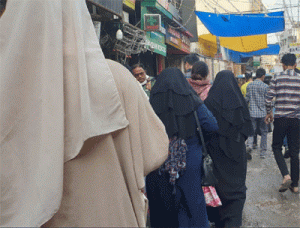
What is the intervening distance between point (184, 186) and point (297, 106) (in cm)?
258

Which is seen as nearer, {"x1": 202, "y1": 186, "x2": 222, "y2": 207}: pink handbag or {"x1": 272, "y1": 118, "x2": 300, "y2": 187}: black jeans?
{"x1": 202, "y1": 186, "x2": 222, "y2": 207}: pink handbag

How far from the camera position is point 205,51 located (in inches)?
757

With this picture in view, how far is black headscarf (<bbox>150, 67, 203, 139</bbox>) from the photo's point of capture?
3.00 meters

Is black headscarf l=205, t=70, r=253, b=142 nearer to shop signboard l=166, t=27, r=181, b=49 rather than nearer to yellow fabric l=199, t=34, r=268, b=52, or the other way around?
shop signboard l=166, t=27, r=181, b=49

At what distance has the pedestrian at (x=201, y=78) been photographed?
392 cm

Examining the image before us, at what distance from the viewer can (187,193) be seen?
3.06 metres

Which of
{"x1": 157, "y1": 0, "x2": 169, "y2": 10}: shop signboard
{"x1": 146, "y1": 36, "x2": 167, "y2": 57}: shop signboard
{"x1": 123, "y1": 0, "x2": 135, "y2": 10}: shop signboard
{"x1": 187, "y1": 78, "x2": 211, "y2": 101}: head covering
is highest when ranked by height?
{"x1": 157, "y1": 0, "x2": 169, "y2": 10}: shop signboard

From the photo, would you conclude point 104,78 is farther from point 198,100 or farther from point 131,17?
point 131,17

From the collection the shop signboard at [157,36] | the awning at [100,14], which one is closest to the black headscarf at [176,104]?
the awning at [100,14]

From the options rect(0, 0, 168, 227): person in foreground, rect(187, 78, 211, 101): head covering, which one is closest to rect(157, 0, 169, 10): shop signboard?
rect(187, 78, 211, 101): head covering

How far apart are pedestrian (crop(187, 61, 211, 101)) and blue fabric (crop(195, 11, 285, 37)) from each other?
21.0 ft

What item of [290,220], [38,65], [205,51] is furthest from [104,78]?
[205,51]

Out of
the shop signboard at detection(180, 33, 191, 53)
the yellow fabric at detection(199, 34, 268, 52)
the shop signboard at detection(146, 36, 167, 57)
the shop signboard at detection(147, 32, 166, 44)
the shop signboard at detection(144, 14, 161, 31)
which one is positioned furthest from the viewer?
the shop signboard at detection(180, 33, 191, 53)

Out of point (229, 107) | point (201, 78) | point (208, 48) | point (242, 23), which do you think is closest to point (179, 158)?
point (229, 107)
